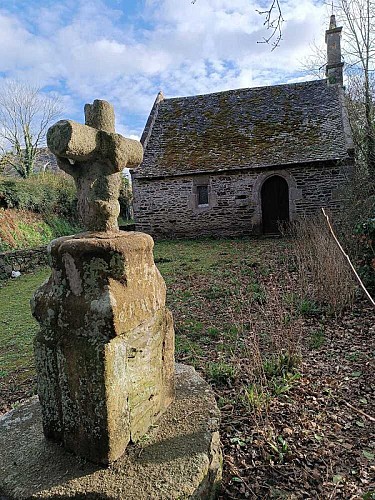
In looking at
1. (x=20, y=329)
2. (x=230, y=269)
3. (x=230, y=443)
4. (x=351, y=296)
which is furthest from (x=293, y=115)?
(x=230, y=443)

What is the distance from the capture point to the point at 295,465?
279 centimetres

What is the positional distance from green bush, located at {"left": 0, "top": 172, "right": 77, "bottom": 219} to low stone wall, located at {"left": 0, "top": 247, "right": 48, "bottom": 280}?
12.4 ft

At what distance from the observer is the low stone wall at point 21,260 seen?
11680 millimetres

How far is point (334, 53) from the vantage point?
62.1 ft

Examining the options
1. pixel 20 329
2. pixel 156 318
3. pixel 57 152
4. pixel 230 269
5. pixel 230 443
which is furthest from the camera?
pixel 230 269

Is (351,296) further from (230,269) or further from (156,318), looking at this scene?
(156,318)

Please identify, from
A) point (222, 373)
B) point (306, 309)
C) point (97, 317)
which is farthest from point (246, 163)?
point (97, 317)

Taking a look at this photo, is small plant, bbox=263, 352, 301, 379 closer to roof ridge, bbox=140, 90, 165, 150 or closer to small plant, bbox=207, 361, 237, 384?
small plant, bbox=207, 361, 237, 384

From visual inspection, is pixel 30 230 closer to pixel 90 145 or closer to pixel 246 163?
pixel 246 163

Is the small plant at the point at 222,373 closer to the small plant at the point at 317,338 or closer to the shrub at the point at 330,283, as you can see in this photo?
the small plant at the point at 317,338

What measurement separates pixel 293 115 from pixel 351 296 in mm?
12786

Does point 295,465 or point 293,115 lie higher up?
point 293,115

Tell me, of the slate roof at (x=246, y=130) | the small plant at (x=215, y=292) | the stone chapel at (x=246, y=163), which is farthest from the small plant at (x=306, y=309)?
the slate roof at (x=246, y=130)

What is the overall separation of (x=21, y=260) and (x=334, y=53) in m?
17.6
